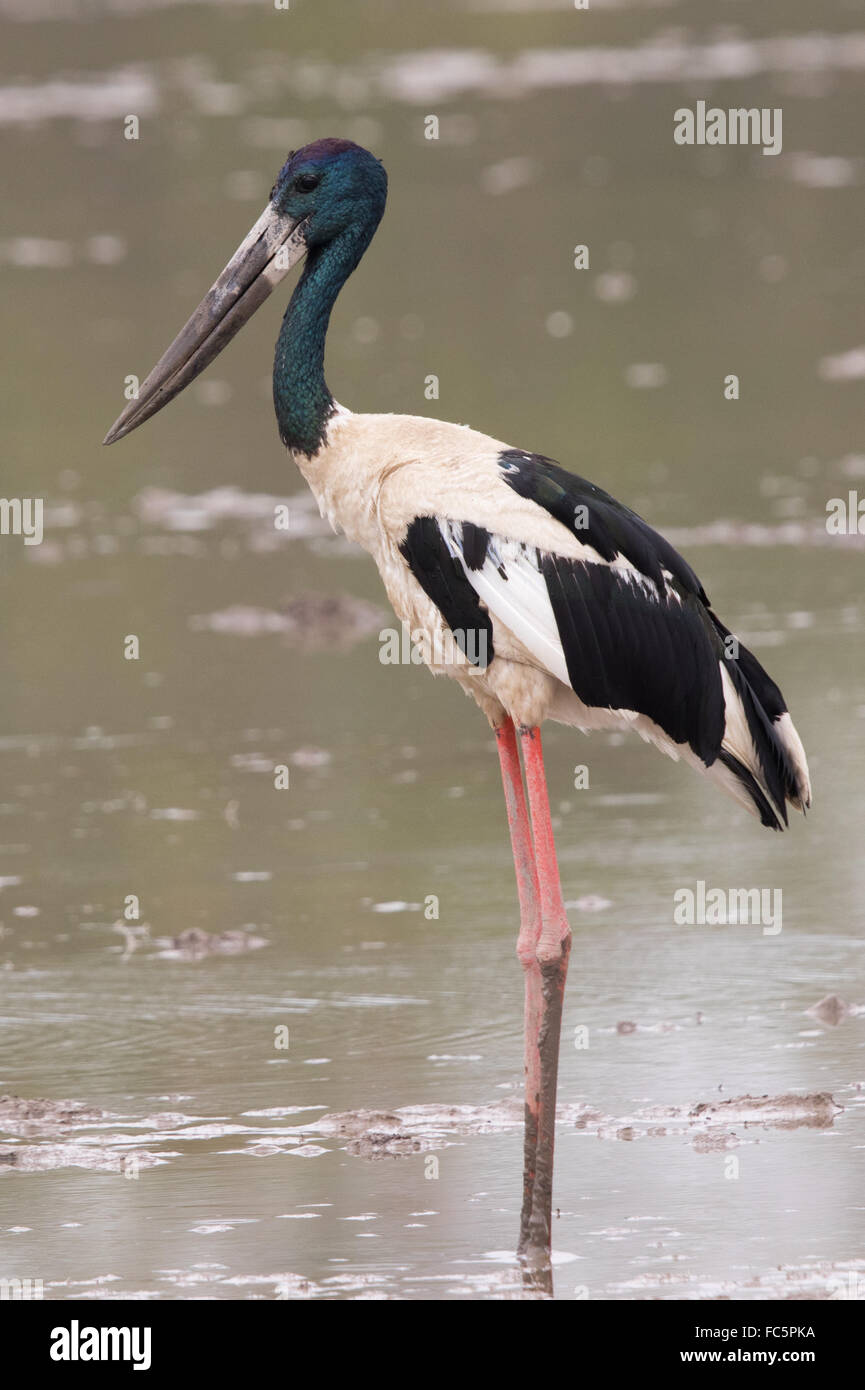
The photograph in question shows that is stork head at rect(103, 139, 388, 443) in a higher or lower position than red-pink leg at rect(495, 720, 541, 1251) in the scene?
higher

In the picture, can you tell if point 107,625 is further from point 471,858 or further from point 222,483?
point 471,858

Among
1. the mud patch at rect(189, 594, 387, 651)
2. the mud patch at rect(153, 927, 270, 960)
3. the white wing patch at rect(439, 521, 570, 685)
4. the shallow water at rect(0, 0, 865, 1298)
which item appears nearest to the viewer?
the shallow water at rect(0, 0, 865, 1298)

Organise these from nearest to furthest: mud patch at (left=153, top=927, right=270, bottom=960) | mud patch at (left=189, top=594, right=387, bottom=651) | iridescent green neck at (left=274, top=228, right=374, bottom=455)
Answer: iridescent green neck at (left=274, top=228, right=374, bottom=455)
mud patch at (left=153, top=927, right=270, bottom=960)
mud patch at (left=189, top=594, right=387, bottom=651)

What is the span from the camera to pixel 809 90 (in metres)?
23.4

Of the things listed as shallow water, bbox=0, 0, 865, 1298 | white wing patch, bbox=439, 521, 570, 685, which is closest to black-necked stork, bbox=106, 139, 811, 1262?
white wing patch, bbox=439, 521, 570, 685

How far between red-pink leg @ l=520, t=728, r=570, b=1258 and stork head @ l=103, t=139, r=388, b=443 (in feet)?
4.20

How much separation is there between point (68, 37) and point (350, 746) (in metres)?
20.3

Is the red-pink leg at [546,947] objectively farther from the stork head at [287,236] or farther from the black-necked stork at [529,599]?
the stork head at [287,236]

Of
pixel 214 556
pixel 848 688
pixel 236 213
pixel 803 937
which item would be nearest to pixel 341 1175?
pixel 803 937

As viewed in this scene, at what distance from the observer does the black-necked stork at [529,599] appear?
536 cm

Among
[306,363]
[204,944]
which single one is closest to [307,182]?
[306,363]

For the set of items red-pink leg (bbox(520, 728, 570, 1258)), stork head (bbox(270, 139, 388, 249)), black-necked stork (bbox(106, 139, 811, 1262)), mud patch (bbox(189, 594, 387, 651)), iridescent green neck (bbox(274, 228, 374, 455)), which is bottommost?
red-pink leg (bbox(520, 728, 570, 1258))

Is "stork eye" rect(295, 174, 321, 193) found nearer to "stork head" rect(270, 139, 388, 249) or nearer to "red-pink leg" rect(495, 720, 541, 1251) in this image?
"stork head" rect(270, 139, 388, 249)

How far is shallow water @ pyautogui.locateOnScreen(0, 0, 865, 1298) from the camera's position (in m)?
5.23
